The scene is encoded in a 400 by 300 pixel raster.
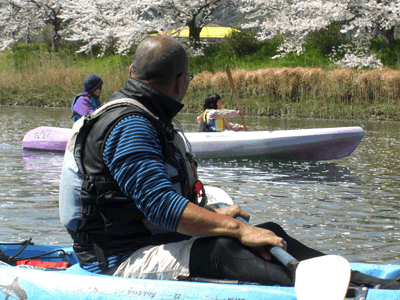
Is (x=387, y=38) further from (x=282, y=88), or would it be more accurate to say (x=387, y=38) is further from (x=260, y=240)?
(x=260, y=240)

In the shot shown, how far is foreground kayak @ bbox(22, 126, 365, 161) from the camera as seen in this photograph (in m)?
7.79

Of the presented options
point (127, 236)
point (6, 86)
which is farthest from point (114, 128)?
point (6, 86)

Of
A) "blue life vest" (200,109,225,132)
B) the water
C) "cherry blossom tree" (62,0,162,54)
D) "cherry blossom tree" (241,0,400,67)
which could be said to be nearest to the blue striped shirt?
the water

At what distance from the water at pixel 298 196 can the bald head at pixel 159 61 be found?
2.21m

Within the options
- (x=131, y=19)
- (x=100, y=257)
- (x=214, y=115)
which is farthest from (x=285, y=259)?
(x=131, y=19)

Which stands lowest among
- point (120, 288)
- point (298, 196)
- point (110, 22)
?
point (298, 196)

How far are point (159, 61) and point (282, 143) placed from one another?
6339 millimetres

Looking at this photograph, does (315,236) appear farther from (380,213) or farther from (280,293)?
(280,293)

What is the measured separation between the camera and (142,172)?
160cm

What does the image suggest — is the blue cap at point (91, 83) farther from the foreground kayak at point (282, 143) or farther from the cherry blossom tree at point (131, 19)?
the cherry blossom tree at point (131, 19)

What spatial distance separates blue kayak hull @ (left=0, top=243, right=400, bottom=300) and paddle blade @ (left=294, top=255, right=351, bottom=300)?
0.03m

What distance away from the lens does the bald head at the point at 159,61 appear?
1.77 m

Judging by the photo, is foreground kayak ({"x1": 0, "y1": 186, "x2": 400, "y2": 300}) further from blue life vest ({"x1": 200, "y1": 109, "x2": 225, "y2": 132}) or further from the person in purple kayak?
blue life vest ({"x1": 200, "y1": 109, "x2": 225, "y2": 132})

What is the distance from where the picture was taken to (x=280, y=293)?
163 cm
